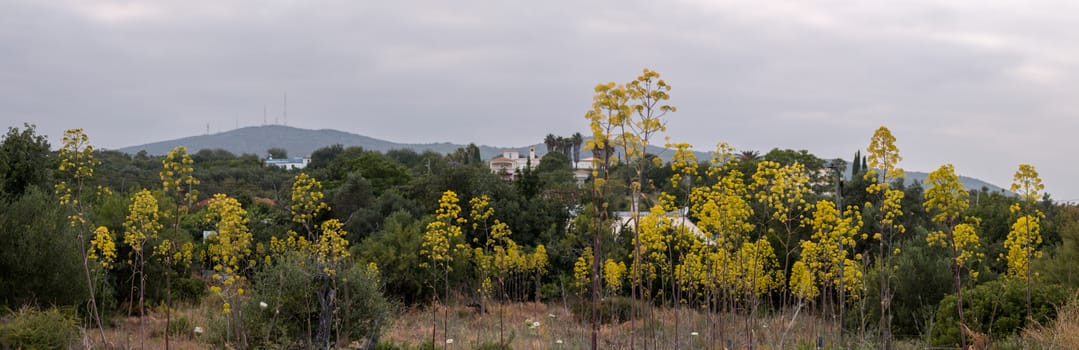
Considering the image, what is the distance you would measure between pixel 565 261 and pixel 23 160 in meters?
14.1

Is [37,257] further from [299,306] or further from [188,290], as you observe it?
[299,306]

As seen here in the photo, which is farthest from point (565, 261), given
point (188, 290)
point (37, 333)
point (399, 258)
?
point (37, 333)

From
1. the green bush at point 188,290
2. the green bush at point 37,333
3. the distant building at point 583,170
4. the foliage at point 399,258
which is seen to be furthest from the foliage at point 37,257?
the distant building at point 583,170

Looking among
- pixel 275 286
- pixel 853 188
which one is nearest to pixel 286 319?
pixel 275 286

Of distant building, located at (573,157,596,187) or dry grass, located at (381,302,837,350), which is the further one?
dry grass, located at (381,302,837,350)

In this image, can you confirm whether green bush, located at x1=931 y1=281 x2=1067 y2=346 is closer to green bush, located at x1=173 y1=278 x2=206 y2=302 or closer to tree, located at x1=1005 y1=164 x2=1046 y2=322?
tree, located at x1=1005 y1=164 x2=1046 y2=322

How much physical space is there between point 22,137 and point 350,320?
11629 mm

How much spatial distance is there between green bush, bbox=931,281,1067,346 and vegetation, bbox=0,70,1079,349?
0.10 ft

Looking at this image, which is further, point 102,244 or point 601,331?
point 601,331

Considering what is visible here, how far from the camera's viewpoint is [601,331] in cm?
1248

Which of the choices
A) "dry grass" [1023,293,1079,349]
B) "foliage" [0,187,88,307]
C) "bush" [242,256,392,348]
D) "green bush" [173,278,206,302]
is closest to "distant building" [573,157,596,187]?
"bush" [242,256,392,348]

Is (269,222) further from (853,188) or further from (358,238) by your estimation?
(853,188)

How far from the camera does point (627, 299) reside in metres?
16.4

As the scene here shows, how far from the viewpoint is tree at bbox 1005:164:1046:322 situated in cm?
514
